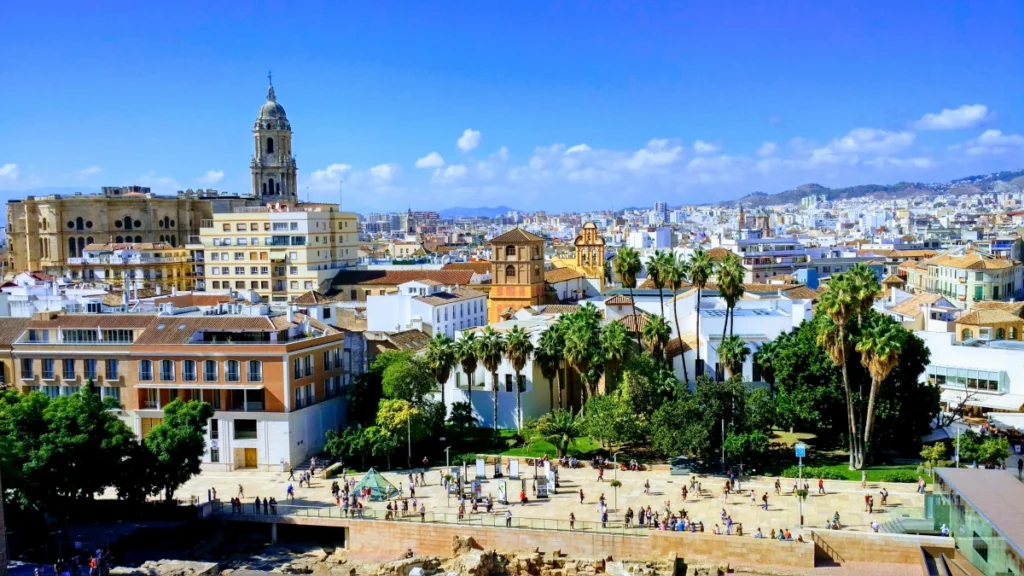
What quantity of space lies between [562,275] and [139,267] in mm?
47868

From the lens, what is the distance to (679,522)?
3844cm

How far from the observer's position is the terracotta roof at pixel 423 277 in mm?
93062

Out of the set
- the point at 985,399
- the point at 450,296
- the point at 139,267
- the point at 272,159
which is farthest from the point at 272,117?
the point at 985,399

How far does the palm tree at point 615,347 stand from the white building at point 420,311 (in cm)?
2322

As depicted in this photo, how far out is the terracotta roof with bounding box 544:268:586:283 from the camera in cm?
9491

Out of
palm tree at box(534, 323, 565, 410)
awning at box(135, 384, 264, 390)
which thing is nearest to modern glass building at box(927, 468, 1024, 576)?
palm tree at box(534, 323, 565, 410)

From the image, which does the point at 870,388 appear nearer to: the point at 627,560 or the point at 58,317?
the point at 627,560

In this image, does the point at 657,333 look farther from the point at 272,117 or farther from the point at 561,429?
the point at 272,117

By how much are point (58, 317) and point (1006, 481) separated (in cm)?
4587

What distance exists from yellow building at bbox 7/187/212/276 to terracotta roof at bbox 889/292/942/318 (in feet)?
314

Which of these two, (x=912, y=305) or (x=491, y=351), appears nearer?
(x=491, y=351)

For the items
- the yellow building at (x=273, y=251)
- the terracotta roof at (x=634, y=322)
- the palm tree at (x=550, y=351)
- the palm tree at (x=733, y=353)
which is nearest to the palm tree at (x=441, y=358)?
the palm tree at (x=550, y=351)

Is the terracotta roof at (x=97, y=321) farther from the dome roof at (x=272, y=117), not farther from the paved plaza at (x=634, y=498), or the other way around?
the dome roof at (x=272, y=117)

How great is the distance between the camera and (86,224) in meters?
128
